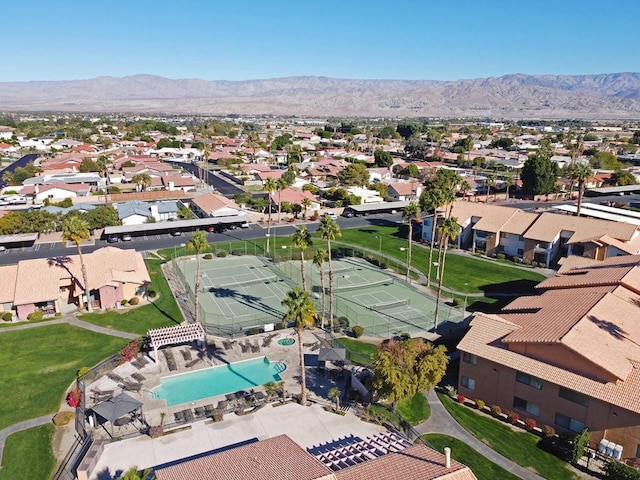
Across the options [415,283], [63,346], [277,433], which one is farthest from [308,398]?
[415,283]

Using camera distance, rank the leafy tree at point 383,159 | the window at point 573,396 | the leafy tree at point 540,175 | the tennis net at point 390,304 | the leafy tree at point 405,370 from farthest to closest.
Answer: the leafy tree at point 383,159 < the leafy tree at point 540,175 < the tennis net at point 390,304 < the leafy tree at point 405,370 < the window at point 573,396

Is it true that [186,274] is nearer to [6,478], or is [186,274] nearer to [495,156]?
[6,478]

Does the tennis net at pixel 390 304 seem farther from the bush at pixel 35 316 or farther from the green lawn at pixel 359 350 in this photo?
the bush at pixel 35 316

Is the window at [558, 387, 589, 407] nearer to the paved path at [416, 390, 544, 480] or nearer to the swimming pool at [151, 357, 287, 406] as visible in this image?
the paved path at [416, 390, 544, 480]

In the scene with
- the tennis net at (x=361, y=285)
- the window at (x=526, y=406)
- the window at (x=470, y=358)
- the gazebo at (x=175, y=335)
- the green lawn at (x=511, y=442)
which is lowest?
the green lawn at (x=511, y=442)

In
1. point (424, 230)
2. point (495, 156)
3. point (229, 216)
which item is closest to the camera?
point (424, 230)

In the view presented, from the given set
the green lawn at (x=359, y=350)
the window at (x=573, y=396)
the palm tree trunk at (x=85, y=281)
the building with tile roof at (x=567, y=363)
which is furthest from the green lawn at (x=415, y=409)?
the palm tree trunk at (x=85, y=281)
